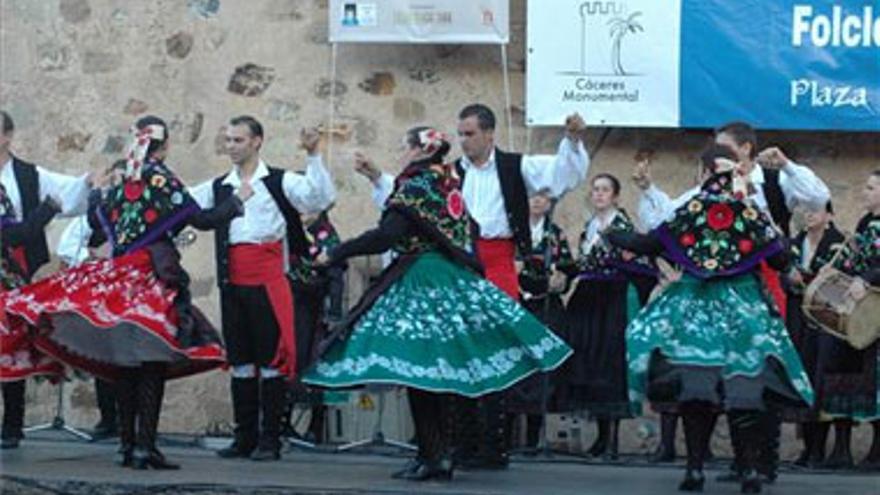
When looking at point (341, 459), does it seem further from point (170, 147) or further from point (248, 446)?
point (170, 147)

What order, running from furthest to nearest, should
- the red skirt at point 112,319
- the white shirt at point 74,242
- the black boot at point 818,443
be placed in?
1. the white shirt at point 74,242
2. the black boot at point 818,443
3. the red skirt at point 112,319

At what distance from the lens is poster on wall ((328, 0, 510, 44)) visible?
1109cm

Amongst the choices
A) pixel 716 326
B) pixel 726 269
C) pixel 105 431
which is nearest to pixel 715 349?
pixel 716 326

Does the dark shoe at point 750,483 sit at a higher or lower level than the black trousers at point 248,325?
lower

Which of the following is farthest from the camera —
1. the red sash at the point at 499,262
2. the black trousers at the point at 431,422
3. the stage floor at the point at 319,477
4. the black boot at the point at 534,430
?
the black boot at the point at 534,430

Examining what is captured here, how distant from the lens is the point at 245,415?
9500 millimetres

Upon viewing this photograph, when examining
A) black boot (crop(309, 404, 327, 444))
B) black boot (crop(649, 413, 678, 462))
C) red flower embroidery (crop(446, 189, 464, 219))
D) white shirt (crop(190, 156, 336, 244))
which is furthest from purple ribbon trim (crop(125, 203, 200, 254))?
black boot (crop(649, 413, 678, 462))

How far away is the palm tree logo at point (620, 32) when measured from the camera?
10.8m

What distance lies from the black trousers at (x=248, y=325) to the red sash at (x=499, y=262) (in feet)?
3.53

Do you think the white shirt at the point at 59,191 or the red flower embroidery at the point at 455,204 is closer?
the red flower embroidery at the point at 455,204

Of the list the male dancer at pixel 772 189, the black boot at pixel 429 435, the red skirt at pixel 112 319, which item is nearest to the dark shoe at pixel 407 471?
the black boot at pixel 429 435

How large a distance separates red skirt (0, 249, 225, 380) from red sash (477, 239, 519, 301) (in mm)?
1282

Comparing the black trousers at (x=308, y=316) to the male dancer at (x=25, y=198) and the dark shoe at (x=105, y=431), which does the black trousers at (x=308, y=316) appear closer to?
the dark shoe at (x=105, y=431)

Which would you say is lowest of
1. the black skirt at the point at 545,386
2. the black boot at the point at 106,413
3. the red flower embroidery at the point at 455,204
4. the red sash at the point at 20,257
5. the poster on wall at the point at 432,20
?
the black boot at the point at 106,413
